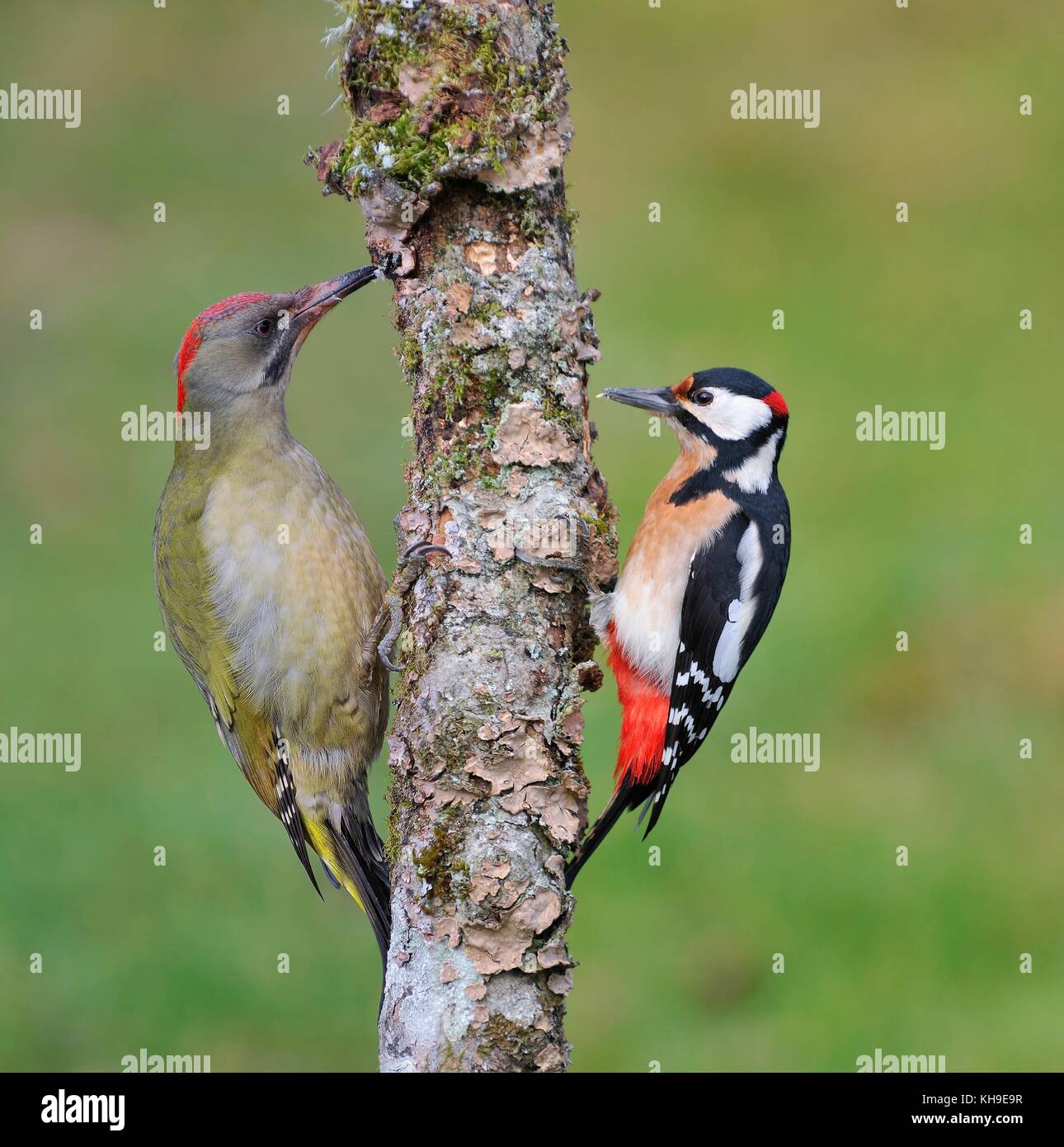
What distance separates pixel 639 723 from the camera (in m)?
4.63

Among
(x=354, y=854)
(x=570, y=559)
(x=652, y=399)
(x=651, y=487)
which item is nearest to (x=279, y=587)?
(x=354, y=854)

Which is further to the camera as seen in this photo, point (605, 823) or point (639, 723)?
point (639, 723)

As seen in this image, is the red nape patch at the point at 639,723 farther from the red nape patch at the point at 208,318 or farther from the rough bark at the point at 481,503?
the red nape patch at the point at 208,318

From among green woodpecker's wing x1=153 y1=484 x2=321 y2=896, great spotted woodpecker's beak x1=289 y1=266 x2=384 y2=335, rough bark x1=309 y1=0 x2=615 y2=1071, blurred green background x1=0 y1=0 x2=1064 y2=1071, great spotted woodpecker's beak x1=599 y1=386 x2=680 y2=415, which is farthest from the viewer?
blurred green background x1=0 y1=0 x2=1064 y2=1071

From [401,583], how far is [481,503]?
1.09 ft

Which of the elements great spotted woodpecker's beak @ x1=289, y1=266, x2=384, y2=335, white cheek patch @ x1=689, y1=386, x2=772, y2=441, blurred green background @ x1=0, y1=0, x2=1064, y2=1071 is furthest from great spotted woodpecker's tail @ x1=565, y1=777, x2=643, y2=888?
blurred green background @ x1=0, y1=0, x2=1064, y2=1071

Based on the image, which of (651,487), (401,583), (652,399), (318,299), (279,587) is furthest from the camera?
(651,487)

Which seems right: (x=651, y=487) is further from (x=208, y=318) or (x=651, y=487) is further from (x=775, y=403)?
(x=208, y=318)

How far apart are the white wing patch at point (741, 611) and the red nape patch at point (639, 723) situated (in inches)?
8.2

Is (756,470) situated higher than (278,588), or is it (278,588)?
(756,470)

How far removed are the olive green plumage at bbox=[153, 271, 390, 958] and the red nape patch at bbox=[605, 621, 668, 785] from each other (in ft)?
2.46

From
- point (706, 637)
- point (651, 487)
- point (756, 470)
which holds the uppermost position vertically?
point (651, 487)

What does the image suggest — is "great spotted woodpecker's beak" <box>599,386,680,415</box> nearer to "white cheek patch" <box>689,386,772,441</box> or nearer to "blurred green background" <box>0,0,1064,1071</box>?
"white cheek patch" <box>689,386,772,441</box>

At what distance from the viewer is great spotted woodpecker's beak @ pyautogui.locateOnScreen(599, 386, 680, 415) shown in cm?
464
